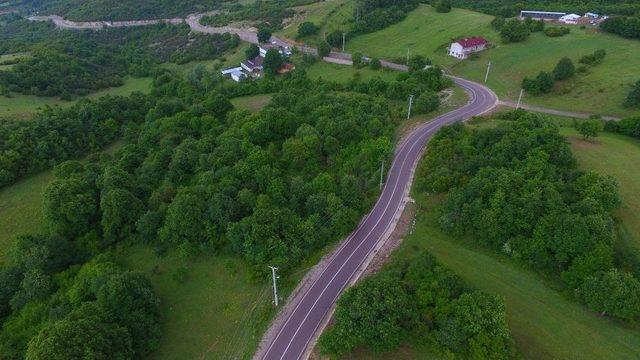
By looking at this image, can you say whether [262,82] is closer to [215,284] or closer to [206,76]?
[206,76]

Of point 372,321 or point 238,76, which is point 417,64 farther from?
point 372,321

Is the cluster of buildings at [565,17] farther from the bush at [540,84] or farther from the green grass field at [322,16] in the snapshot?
the green grass field at [322,16]

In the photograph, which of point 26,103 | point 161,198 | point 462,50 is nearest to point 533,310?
point 161,198

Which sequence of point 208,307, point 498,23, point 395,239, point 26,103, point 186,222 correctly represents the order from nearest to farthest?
1. point 208,307
2. point 395,239
3. point 186,222
4. point 26,103
5. point 498,23

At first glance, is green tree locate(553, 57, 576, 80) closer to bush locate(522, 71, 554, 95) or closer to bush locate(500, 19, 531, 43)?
bush locate(522, 71, 554, 95)

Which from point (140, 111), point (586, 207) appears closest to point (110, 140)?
point (140, 111)
